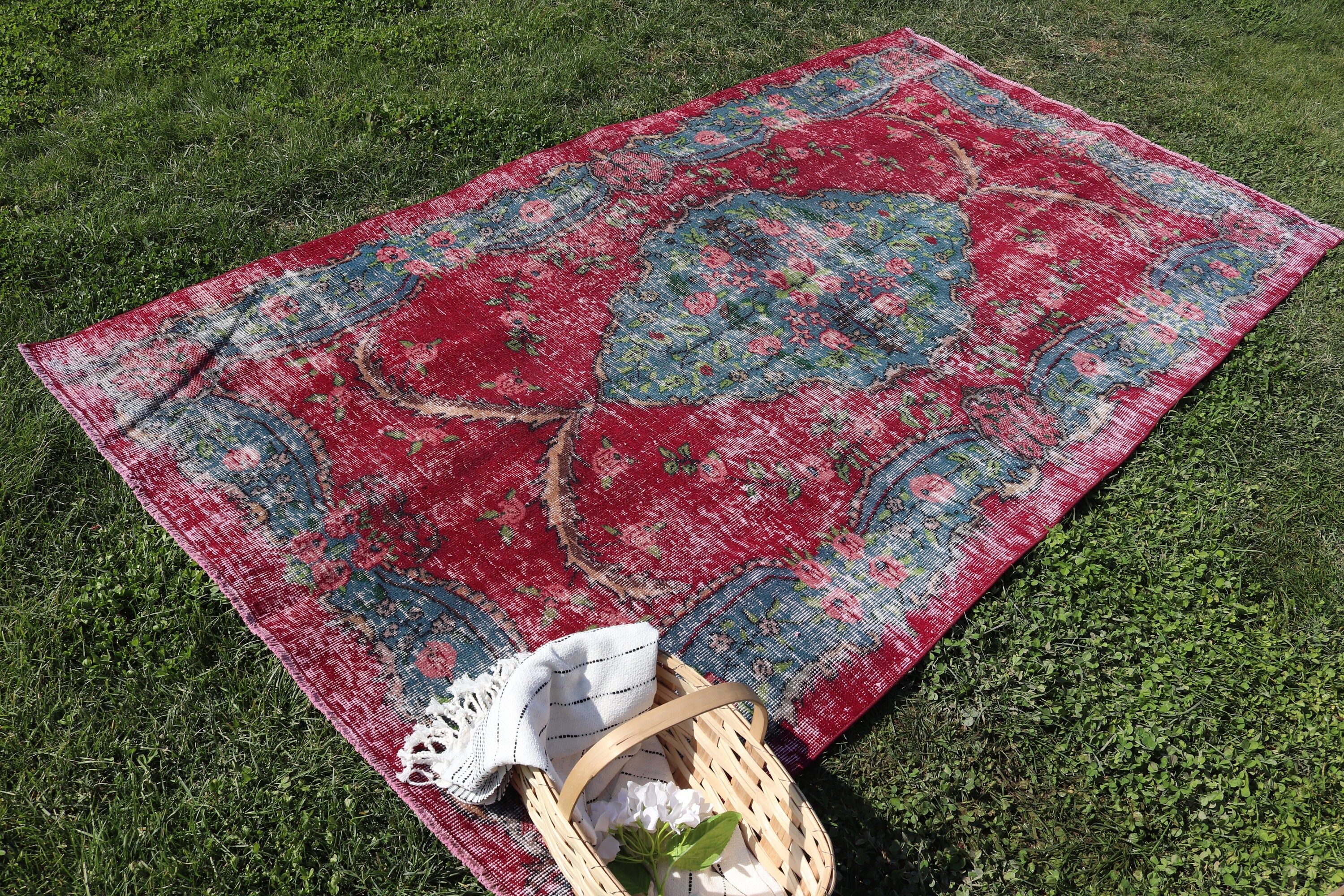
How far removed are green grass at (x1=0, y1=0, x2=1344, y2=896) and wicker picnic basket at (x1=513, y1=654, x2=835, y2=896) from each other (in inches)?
13.3

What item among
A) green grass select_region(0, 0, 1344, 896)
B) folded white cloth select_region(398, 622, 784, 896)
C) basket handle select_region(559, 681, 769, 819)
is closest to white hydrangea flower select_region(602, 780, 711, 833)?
folded white cloth select_region(398, 622, 784, 896)

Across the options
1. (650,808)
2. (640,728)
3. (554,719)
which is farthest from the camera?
(554,719)

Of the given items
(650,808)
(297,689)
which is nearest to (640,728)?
(650,808)

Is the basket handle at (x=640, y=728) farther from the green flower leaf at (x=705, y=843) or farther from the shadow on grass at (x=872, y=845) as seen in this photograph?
the shadow on grass at (x=872, y=845)

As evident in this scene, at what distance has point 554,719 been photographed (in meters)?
1.97

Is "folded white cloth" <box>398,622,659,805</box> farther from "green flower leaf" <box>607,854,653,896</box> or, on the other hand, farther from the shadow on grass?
the shadow on grass

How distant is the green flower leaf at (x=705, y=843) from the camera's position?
5.71 ft

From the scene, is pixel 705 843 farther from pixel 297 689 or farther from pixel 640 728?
pixel 297 689

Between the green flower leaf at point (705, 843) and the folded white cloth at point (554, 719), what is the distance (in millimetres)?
99

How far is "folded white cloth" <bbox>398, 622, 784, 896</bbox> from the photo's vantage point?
6.06 ft

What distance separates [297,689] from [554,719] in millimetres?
711

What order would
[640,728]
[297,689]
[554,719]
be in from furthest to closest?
[297,689]
[554,719]
[640,728]

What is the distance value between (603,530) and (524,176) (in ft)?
6.27

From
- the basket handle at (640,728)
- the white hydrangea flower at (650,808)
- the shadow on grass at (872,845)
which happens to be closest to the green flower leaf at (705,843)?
the white hydrangea flower at (650,808)
